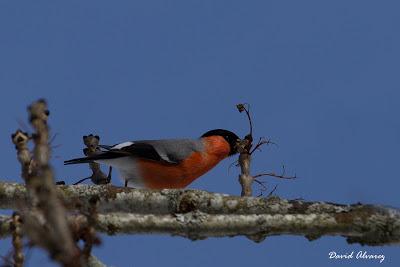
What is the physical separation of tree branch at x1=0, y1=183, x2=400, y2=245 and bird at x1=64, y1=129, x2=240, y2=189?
3.32 metres

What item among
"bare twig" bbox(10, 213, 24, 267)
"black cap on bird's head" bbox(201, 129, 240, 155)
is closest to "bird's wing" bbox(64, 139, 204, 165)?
"black cap on bird's head" bbox(201, 129, 240, 155)

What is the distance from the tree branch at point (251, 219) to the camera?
13.8 ft

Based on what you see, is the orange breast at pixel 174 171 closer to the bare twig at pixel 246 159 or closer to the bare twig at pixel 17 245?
the bare twig at pixel 246 159

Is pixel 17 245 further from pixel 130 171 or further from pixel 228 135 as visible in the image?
pixel 228 135

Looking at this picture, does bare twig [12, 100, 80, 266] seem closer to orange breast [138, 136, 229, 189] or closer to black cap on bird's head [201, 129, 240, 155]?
orange breast [138, 136, 229, 189]

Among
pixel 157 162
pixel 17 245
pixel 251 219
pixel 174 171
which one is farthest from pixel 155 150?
pixel 17 245

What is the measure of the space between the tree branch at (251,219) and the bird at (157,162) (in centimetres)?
332

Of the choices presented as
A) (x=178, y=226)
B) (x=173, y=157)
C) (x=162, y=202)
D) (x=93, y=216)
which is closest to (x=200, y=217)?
(x=178, y=226)

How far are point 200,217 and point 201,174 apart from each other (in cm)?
442

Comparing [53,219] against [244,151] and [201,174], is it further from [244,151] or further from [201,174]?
[201,174]

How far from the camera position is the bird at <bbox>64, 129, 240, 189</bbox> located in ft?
27.2

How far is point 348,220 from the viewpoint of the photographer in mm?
4406

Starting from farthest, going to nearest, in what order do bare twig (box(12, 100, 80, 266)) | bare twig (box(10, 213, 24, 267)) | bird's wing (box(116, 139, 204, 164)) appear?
bird's wing (box(116, 139, 204, 164))
bare twig (box(10, 213, 24, 267))
bare twig (box(12, 100, 80, 266))

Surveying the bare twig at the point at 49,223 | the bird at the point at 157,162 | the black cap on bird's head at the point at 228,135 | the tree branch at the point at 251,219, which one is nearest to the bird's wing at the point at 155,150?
the bird at the point at 157,162
